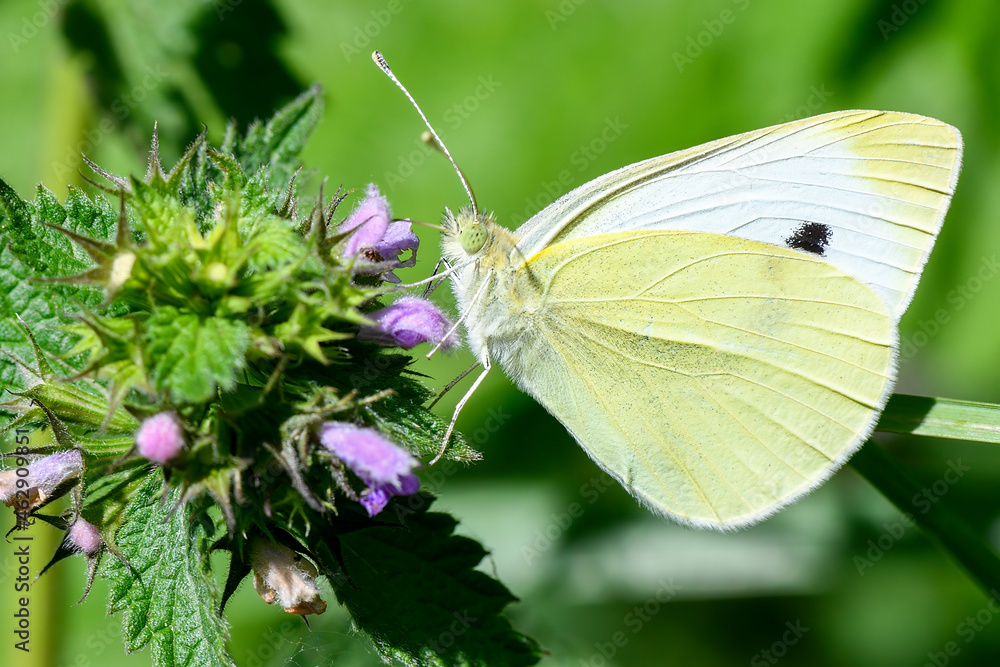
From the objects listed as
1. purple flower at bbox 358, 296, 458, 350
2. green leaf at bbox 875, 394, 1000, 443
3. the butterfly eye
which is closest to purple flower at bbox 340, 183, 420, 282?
purple flower at bbox 358, 296, 458, 350

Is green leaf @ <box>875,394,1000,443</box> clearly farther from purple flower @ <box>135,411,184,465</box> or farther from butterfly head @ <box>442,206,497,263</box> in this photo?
purple flower @ <box>135,411,184,465</box>

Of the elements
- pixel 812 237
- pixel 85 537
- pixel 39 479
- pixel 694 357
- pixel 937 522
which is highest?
pixel 812 237

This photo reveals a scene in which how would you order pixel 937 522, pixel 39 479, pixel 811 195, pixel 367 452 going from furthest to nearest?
pixel 811 195 → pixel 937 522 → pixel 39 479 → pixel 367 452

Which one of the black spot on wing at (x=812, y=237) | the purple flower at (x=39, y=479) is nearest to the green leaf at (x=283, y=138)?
the purple flower at (x=39, y=479)

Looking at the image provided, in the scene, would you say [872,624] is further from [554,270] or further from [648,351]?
[554,270]

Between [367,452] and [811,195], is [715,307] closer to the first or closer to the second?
[811,195]

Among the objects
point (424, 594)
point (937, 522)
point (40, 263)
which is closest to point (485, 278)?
point (424, 594)

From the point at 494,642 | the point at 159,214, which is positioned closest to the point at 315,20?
the point at 159,214
